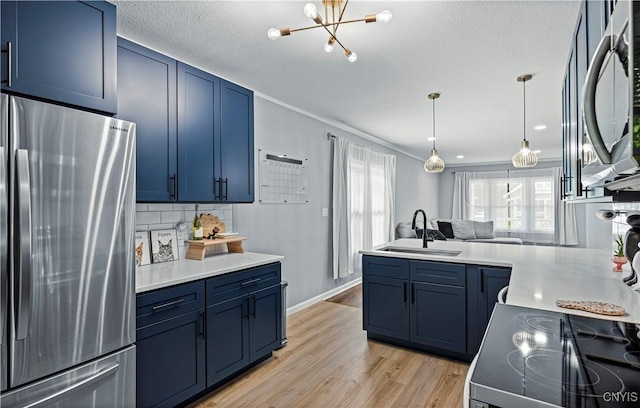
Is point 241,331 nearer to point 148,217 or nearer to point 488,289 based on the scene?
point 148,217

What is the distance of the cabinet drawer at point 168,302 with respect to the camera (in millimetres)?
1851

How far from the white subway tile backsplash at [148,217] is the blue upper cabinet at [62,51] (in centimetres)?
97

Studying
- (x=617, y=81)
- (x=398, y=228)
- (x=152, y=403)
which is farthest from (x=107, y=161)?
(x=398, y=228)

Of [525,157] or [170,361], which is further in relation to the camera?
[525,157]

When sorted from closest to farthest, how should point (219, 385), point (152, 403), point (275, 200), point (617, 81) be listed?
point (617, 81), point (152, 403), point (219, 385), point (275, 200)

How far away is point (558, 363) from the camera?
37.6 inches

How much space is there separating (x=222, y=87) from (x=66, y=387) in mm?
2163

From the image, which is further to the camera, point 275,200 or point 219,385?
point 275,200

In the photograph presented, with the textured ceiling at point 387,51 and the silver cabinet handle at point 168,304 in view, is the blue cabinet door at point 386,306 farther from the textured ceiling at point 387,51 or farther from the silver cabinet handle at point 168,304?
the textured ceiling at point 387,51

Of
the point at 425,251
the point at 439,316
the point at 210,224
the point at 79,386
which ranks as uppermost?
the point at 210,224

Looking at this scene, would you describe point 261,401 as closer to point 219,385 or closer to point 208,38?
point 219,385

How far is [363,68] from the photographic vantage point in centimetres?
282

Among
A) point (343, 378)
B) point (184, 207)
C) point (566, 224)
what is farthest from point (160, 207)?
point (566, 224)

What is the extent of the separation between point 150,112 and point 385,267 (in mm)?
2211
